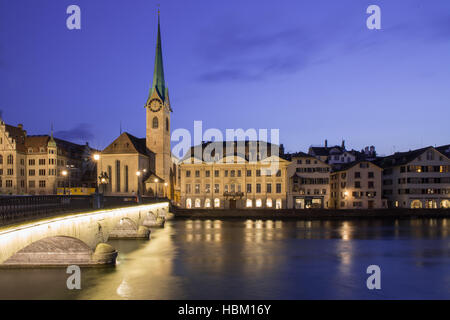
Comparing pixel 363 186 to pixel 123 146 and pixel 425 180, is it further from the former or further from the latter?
pixel 123 146

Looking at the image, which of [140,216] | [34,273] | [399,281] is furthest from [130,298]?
[140,216]

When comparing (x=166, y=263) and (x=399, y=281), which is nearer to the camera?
(x=399, y=281)

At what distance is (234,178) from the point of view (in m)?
88.4

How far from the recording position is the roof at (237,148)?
89938mm

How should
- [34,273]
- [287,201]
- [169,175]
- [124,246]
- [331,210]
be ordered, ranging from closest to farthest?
[34,273] → [124,246] → [331,210] → [287,201] → [169,175]

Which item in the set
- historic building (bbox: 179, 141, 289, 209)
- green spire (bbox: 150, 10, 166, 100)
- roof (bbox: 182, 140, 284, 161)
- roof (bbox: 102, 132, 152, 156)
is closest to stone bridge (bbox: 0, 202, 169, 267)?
historic building (bbox: 179, 141, 289, 209)

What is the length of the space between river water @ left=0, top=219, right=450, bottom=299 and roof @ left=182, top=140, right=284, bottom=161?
41046mm

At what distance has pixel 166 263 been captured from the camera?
3362cm

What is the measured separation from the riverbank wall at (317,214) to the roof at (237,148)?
13.0 m

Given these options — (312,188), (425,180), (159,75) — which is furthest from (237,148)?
(425,180)

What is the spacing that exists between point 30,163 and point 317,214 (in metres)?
69.1

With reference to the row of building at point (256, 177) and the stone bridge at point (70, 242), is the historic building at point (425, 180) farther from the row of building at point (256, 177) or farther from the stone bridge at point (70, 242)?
the stone bridge at point (70, 242)

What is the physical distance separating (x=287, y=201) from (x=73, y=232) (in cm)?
6750
